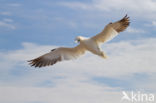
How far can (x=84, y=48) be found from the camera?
61.1 feet

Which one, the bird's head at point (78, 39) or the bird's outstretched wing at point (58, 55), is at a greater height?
the bird's head at point (78, 39)

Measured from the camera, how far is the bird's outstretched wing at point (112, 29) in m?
17.9

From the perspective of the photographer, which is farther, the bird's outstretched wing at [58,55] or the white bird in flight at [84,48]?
the bird's outstretched wing at [58,55]

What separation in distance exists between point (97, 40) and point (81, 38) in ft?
2.64

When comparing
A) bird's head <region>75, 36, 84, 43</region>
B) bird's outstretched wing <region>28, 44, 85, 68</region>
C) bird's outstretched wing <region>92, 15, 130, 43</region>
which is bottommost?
bird's outstretched wing <region>28, 44, 85, 68</region>

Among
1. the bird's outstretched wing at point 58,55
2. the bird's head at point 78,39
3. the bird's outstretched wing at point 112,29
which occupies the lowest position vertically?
the bird's outstretched wing at point 58,55

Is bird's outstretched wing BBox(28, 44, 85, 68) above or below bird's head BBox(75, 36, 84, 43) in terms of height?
below

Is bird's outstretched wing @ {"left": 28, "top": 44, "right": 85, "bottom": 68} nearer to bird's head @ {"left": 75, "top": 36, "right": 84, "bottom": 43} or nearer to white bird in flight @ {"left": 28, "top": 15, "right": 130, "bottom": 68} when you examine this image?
white bird in flight @ {"left": 28, "top": 15, "right": 130, "bottom": 68}

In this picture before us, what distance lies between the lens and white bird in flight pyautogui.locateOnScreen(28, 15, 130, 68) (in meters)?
17.7

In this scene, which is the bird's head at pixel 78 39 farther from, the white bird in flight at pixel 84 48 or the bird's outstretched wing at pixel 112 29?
the bird's outstretched wing at pixel 112 29

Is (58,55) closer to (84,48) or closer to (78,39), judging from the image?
(84,48)

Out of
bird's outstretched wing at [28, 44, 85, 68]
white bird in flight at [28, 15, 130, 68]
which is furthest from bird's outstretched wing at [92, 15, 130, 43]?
bird's outstretched wing at [28, 44, 85, 68]

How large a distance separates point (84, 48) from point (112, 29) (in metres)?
1.68

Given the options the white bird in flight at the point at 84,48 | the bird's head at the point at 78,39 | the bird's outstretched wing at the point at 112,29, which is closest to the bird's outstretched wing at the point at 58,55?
the white bird in flight at the point at 84,48
